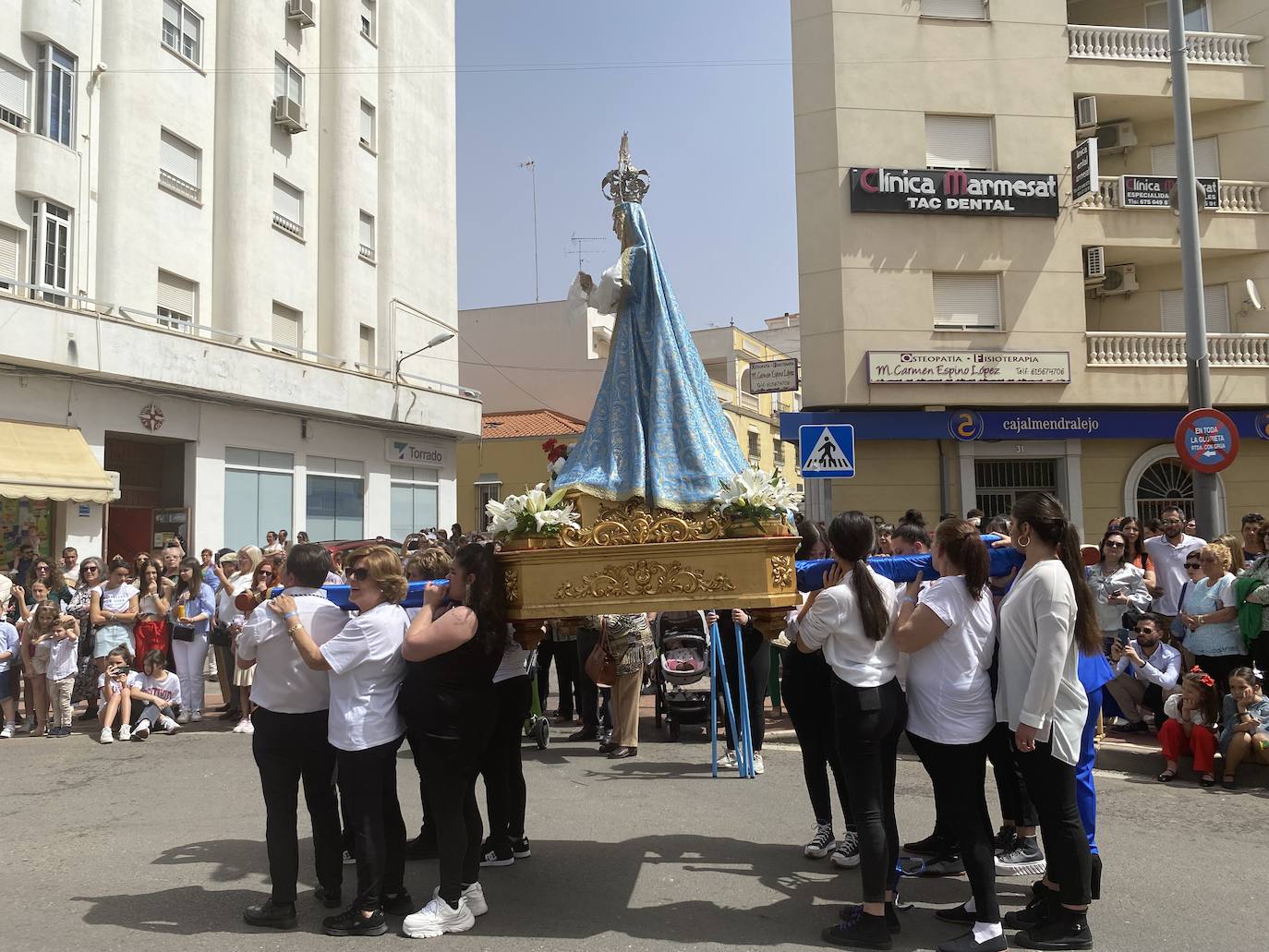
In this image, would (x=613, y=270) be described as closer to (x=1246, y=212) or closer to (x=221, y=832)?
(x=221, y=832)

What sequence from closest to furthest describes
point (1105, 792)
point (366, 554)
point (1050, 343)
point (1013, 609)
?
point (1013, 609) < point (366, 554) < point (1105, 792) < point (1050, 343)

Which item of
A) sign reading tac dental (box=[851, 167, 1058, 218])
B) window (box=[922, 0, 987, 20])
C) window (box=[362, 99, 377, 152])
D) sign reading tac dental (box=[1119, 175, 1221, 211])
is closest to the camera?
sign reading tac dental (box=[851, 167, 1058, 218])

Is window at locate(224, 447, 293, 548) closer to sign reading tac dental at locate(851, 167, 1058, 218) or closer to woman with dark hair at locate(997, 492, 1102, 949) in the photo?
sign reading tac dental at locate(851, 167, 1058, 218)

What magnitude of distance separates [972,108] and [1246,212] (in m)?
5.88

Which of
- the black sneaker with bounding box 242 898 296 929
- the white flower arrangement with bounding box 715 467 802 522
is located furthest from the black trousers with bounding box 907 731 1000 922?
the black sneaker with bounding box 242 898 296 929

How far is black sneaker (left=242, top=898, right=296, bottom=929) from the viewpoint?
487 centimetres

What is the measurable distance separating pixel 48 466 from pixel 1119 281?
20.7m

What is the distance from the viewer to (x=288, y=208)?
2378 cm

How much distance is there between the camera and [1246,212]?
65.5 ft

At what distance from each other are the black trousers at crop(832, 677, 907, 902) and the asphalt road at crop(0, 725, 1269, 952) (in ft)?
1.30

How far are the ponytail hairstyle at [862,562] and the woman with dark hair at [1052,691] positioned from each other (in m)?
0.56

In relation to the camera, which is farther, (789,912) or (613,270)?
(613,270)

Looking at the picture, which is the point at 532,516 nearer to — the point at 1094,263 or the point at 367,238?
the point at 1094,263

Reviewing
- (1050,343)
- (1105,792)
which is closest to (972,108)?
(1050,343)
